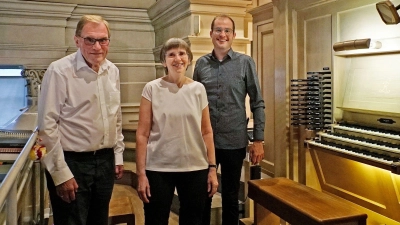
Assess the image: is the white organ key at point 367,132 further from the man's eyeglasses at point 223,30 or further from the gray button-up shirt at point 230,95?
the man's eyeglasses at point 223,30

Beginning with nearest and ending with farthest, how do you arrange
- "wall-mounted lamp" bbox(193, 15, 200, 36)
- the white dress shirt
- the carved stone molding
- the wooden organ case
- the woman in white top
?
the white dress shirt < the woman in white top < the wooden organ case < "wall-mounted lamp" bbox(193, 15, 200, 36) < the carved stone molding

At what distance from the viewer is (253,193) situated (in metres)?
2.56

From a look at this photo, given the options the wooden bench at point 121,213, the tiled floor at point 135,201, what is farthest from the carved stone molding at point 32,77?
the wooden bench at point 121,213

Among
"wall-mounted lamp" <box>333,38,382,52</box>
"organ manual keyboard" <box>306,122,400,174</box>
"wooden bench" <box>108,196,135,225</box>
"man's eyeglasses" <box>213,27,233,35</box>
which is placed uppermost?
"man's eyeglasses" <box>213,27,233,35</box>

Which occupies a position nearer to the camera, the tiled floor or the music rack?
the music rack

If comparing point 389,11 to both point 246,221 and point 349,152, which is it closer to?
point 349,152

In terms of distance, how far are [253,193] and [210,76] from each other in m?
0.86

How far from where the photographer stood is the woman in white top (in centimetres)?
180

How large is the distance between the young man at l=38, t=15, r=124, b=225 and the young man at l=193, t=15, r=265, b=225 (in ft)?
2.38

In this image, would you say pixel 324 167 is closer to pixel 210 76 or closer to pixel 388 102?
pixel 388 102

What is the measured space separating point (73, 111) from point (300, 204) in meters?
1.30

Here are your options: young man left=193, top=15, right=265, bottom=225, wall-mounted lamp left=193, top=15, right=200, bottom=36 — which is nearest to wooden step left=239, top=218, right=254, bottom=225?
young man left=193, top=15, right=265, bottom=225

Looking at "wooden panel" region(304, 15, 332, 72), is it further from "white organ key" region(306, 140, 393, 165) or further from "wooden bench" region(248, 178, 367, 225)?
"wooden bench" region(248, 178, 367, 225)

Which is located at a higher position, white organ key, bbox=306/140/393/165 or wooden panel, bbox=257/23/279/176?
wooden panel, bbox=257/23/279/176
